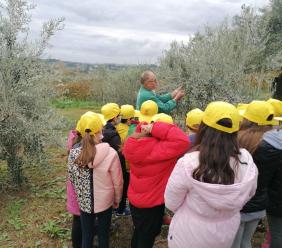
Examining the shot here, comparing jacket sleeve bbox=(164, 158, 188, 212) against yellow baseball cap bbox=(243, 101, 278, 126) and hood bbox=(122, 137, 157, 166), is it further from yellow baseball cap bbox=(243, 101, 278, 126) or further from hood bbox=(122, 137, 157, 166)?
yellow baseball cap bbox=(243, 101, 278, 126)

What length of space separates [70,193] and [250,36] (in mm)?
4821

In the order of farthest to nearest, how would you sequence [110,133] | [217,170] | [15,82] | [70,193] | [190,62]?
[190,62]
[15,82]
[110,133]
[70,193]
[217,170]

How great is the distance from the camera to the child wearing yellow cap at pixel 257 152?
10.4 feet

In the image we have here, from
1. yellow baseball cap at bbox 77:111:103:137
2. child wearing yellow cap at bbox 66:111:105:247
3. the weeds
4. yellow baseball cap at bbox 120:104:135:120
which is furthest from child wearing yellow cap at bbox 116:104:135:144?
the weeds

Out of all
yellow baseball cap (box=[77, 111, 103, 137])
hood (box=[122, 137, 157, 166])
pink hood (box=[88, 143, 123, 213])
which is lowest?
pink hood (box=[88, 143, 123, 213])

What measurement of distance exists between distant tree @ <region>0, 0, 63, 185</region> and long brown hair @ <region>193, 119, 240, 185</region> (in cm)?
377

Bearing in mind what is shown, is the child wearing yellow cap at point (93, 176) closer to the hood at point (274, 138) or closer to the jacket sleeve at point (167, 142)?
the jacket sleeve at point (167, 142)

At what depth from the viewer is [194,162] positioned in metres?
2.73

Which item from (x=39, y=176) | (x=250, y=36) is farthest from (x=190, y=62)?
(x=39, y=176)

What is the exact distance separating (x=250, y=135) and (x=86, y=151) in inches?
61.1

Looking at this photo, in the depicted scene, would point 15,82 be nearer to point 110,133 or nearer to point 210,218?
point 110,133

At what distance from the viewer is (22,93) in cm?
586

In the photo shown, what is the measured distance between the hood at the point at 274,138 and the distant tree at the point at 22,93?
3.79 m

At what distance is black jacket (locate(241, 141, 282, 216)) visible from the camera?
3.17m
